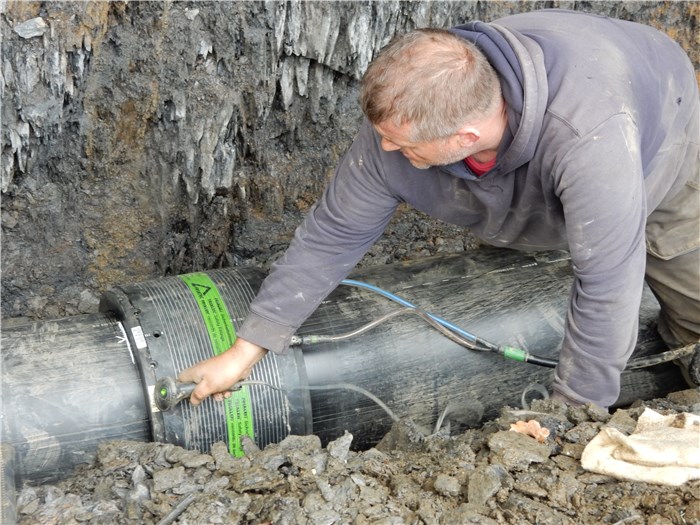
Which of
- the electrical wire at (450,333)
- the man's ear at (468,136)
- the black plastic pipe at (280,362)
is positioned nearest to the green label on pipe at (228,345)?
the black plastic pipe at (280,362)

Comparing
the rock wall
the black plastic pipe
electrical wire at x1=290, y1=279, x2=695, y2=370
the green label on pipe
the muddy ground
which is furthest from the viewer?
the rock wall

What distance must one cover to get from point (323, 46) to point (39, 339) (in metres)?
1.40

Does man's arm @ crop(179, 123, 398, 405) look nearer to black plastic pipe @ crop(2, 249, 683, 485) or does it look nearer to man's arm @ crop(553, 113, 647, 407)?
black plastic pipe @ crop(2, 249, 683, 485)

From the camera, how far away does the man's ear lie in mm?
1803

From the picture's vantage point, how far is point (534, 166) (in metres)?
1.91

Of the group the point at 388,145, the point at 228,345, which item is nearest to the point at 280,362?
the point at 228,345

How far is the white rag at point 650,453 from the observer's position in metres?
1.73

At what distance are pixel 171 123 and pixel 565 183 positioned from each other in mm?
1515

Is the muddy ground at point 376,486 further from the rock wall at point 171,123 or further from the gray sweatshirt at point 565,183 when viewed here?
the rock wall at point 171,123

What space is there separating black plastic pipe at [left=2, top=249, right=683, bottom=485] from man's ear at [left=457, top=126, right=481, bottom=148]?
28.2 inches

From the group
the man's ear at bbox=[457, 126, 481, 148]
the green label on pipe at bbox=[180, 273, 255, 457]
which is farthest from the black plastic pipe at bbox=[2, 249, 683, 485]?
the man's ear at bbox=[457, 126, 481, 148]

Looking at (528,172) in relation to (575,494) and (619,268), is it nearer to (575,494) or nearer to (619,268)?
(619,268)

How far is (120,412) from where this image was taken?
2.07 metres

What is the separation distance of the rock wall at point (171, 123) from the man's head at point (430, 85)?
3.24ft
